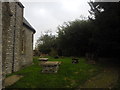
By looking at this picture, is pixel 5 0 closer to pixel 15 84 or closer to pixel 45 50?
pixel 15 84

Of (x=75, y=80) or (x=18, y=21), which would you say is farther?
(x=18, y=21)

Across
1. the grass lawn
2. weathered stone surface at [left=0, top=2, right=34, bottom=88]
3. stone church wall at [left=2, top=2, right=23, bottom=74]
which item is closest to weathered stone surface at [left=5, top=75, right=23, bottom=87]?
the grass lawn

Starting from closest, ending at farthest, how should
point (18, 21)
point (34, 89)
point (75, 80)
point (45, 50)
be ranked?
point (34, 89)
point (75, 80)
point (18, 21)
point (45, 50)

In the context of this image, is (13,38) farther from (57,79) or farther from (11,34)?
(57,79)

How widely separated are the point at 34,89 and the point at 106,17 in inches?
383

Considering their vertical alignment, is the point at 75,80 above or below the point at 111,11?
below

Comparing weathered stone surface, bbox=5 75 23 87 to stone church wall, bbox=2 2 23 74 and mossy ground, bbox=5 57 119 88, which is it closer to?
mossy ground, bbox=5 57 119 88

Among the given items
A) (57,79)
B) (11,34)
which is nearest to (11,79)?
(57,79)

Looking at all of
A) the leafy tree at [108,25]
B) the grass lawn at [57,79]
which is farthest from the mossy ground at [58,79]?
the leafy tree at [108,25]

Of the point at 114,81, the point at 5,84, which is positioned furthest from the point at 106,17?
the point at 5,84

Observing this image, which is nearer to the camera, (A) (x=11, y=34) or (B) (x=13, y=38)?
(A) (x=11, y=34)

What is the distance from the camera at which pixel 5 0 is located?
12.3 meters

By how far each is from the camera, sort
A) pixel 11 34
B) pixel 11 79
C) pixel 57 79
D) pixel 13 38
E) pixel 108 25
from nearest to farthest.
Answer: pixel 11 79 < pixel 57 79 < pixel 11 34 < pixel 13 38 < pixel 108 25

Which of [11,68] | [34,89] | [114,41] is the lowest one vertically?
[34,89]
